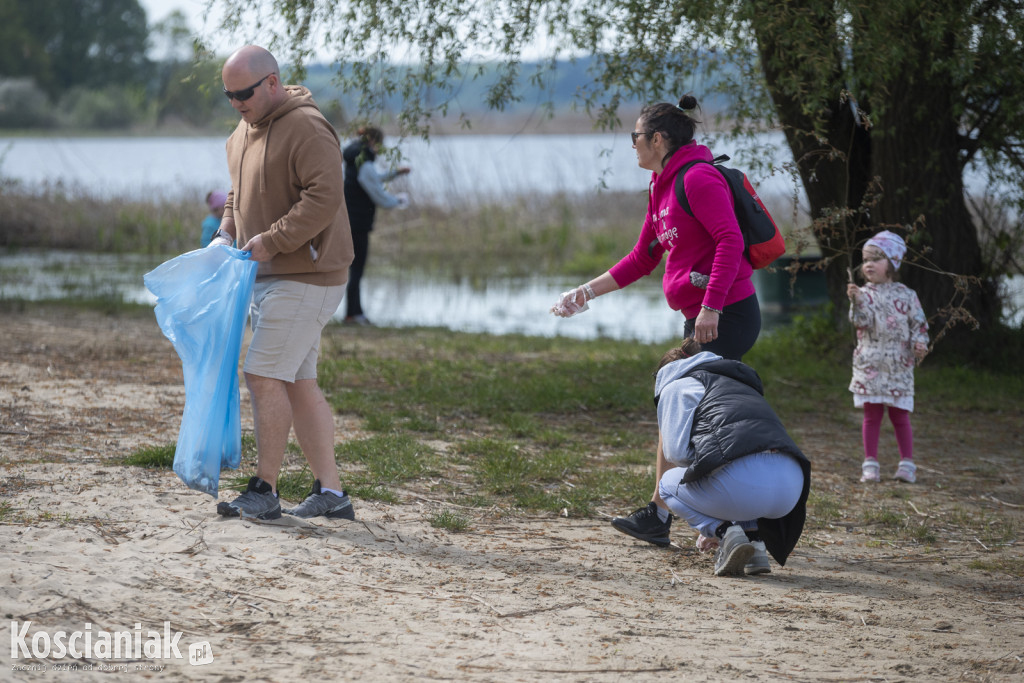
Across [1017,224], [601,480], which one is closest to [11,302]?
[601,480]

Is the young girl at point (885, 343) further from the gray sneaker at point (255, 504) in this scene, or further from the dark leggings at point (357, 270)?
the dark leggings at point (357, 270)

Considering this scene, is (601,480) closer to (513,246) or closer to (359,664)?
(359,664)

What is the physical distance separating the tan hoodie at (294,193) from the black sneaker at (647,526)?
1645 millimetres

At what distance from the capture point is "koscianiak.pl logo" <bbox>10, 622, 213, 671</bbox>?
9.91 ft

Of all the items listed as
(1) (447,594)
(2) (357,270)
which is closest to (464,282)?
(2) (357,270)

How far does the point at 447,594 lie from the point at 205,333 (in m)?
1.43

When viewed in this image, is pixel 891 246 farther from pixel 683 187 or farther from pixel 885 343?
pixel 683 187

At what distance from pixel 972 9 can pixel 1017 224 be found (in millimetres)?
2598

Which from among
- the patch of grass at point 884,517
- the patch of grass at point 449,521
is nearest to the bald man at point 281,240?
the patch of grass at point 449,521

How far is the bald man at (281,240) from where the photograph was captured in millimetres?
4047

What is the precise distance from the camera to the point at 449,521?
4.67m

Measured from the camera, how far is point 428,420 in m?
6.74

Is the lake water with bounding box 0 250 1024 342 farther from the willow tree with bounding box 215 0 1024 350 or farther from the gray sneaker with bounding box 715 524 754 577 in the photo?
the gray sneaker with bounding box 715 524 754 577

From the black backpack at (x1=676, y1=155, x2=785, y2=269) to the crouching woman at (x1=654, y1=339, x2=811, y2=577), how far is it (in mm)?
481
